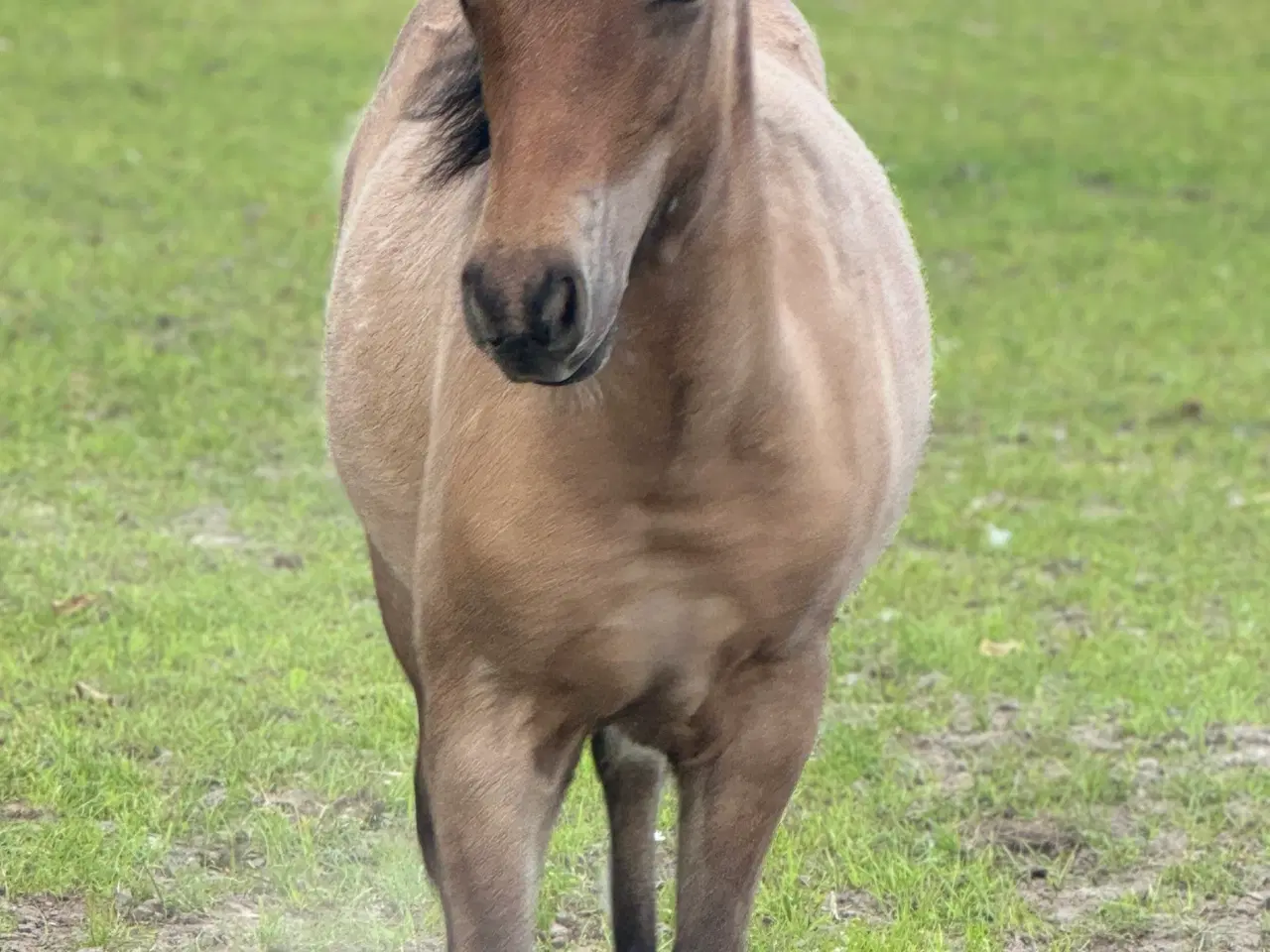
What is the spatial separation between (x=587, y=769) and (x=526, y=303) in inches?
104

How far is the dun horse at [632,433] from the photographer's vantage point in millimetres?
2133

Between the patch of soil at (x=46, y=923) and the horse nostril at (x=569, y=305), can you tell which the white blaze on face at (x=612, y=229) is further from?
the patch of soil at (x=46, y=923)

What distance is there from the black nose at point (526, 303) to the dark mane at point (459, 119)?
417 mm

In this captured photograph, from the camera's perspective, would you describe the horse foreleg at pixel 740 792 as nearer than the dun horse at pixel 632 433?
No

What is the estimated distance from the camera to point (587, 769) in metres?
4.56

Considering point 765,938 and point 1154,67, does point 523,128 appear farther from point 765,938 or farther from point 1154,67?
point 1154,67

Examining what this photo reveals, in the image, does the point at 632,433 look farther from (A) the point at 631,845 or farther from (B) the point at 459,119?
(A) the point at 631,845

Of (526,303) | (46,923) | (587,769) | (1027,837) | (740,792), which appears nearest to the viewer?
(526,303)

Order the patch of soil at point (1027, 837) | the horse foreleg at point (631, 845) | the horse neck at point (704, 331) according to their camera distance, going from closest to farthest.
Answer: the horse neck at point (704, 331), the horse foreleg at point (631, 845), the patch of soil at point (1027, 837)

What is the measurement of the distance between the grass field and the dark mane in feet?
5.38

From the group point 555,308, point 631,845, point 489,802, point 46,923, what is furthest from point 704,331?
point 46,923

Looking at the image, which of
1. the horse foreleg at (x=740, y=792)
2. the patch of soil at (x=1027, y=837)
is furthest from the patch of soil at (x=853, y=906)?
the horse foreleg at (x=740, y=792)

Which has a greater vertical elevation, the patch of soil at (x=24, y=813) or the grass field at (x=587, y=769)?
the patch of soil at (x=24, y=813)

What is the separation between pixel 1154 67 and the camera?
17266 mm
